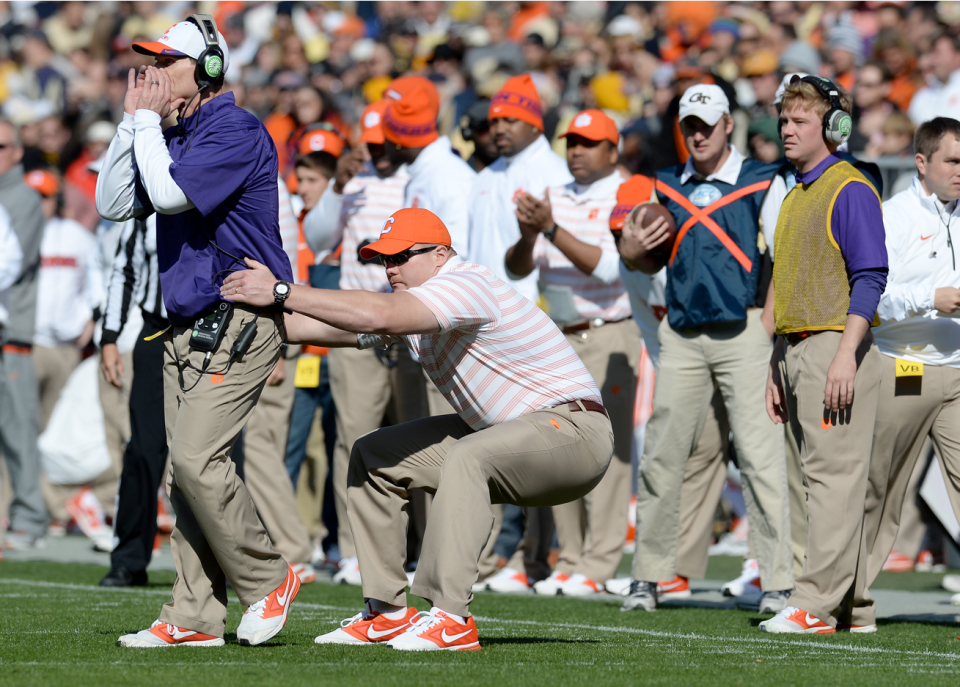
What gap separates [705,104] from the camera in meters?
7.49

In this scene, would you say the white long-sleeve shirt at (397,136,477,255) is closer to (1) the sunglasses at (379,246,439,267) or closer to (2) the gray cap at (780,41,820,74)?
(1) the sunglasses at (379,246,439,267)

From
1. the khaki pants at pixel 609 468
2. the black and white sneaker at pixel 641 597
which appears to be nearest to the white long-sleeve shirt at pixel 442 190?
the khaki pants at pixel 609 468

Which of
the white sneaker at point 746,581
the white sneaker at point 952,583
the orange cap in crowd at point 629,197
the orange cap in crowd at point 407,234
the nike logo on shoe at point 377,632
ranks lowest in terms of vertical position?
the white sneaker at point 952,583

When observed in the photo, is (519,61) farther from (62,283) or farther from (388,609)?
(388,609)

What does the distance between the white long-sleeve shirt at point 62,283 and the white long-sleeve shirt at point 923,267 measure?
24.8 feet

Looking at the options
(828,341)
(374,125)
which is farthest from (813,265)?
(374,125)

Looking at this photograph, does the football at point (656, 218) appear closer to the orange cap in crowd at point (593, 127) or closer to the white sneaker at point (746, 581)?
the orange cap in crowd at point (593, 127)

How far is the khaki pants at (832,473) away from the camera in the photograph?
6195mm

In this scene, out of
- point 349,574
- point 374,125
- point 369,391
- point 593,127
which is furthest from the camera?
point 374,125

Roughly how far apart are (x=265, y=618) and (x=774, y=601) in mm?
2911

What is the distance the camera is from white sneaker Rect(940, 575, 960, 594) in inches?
342

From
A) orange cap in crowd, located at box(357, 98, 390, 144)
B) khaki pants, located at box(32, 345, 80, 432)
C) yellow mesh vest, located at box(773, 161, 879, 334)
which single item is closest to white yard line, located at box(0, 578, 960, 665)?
yellow mesh vest, located at box(773, 161, 879, 334)

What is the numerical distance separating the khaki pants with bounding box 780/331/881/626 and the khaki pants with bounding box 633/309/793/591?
113 centimetres

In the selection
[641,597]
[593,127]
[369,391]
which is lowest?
[641,597]
